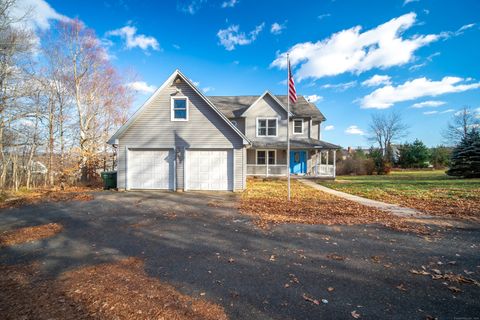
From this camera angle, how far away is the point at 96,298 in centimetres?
315

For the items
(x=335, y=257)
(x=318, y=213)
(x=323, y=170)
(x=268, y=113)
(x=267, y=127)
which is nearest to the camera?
(x=335, y=257)

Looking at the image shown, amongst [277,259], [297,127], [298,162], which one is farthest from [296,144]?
[277,259]

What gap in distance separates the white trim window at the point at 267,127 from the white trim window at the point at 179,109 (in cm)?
956

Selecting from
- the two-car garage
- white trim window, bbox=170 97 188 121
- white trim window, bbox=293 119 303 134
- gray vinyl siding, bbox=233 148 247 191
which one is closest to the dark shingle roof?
white trim window, bbox=293 119 303 134

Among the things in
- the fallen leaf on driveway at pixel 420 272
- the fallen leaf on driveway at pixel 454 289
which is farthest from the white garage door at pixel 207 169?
the fallen leaf on driveway at pixel 454 289

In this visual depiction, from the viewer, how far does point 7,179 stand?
13.5 m

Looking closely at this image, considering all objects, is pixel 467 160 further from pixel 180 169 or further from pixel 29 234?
pixel 29 234

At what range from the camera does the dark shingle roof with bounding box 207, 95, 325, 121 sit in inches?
888

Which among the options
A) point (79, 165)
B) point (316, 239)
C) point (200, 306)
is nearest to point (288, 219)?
point (316, 239)

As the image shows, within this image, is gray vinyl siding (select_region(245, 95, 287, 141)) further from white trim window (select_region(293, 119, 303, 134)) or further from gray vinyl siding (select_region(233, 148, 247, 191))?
gray vinyl siding (select_region(233, 148, 247, 191))

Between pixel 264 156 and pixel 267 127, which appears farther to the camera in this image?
pixel 264 156

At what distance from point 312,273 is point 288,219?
3.76m

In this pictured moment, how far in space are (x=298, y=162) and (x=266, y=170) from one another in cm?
374

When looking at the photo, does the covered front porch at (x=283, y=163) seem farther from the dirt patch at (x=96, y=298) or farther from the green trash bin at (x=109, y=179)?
the dirt patch at (x=96, y=298)
